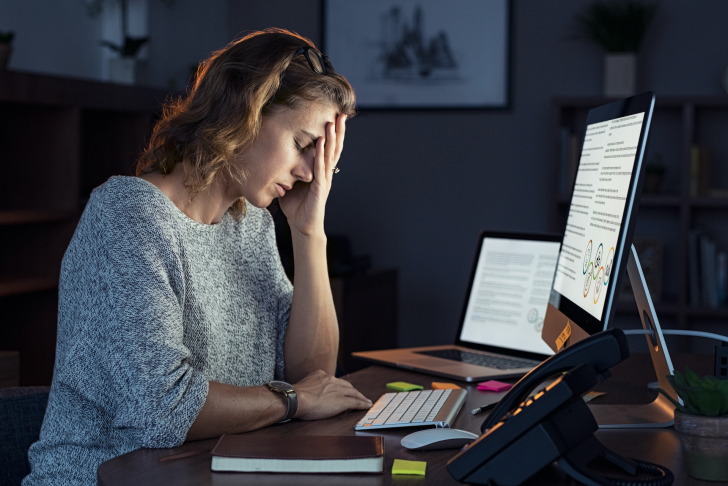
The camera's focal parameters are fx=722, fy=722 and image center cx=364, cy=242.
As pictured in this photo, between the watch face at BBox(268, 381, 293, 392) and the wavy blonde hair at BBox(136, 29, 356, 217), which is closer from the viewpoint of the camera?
the watch face at BBox(268, 381, 293, 392)

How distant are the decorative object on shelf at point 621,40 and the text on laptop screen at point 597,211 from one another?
2396 mm

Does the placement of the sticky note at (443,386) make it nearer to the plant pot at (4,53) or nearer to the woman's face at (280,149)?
the woman's face at (280,149)

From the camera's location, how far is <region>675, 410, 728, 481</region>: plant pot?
82 cm

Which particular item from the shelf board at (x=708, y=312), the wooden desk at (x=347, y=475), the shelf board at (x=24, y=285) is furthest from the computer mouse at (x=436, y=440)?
the shelf board at (x=708, y=312)

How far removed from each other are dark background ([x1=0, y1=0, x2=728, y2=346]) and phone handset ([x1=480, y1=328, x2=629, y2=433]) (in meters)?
2.73

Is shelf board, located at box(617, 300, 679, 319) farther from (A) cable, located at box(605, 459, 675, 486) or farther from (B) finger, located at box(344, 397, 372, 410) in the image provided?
(A) cable, located at box(605, 459, 675, 486)

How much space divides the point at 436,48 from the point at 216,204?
2.70 m

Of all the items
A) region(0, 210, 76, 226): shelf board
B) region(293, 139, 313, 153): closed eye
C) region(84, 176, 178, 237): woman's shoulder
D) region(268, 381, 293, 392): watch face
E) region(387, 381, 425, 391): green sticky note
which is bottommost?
region(387, 381, 425, 391): green sticky note

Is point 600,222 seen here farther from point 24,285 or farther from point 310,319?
point 24,285

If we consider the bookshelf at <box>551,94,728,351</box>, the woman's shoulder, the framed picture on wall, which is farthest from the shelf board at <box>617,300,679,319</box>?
the woman's shoulder

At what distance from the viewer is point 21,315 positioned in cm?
272

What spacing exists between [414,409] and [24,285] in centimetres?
183

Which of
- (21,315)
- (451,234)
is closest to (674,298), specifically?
(451,234)

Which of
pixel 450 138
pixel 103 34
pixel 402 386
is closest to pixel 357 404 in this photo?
pixel 402 386
